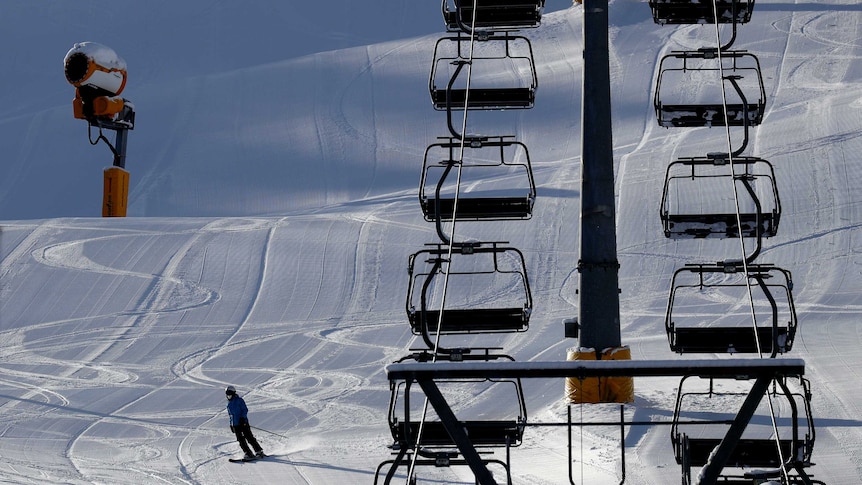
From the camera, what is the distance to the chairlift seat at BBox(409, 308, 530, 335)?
12.8m

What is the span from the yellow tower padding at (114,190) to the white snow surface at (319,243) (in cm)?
567

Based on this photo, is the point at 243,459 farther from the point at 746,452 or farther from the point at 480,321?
the point at 746,452

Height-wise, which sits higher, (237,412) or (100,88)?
(100,88)

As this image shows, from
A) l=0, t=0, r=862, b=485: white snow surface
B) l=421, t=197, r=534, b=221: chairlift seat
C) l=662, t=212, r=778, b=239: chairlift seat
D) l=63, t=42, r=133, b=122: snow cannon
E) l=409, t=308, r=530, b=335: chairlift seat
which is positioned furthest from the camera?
l=0, t=0, r=862, b=485: white snow surface

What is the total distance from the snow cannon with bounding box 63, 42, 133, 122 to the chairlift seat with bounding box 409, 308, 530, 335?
4.83 metres

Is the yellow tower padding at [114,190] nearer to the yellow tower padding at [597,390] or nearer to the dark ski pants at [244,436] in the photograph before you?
the dark ski pants at [244,436]

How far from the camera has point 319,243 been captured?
2389 centimetres

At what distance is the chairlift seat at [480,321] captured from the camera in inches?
504

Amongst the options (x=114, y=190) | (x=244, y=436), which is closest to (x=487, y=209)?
(x=244, y=436)

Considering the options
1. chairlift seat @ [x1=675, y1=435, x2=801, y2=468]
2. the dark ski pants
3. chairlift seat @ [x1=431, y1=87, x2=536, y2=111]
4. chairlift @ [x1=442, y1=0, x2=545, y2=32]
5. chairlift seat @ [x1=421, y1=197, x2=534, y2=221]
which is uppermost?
chairlift @ [x1=442, y1=0, x2=545, y2=32]

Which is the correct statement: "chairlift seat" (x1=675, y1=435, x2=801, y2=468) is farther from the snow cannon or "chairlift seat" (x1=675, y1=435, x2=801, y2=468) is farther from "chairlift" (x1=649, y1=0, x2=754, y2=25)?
"chairlift" (x1=649, y1=0, x2=754, y2=25)

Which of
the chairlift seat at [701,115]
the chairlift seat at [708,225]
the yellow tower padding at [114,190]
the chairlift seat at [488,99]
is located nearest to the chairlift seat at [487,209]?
the chairlift seat at [488,99]

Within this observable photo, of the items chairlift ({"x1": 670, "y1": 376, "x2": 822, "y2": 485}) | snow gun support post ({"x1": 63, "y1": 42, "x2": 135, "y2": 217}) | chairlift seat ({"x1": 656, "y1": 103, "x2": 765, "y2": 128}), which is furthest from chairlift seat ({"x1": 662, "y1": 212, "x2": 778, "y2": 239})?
snow gun support post ({"x1": 63, "y1": 42, "x2": 135, "y2": 217})

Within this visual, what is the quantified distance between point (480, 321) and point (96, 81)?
5.46 metres
